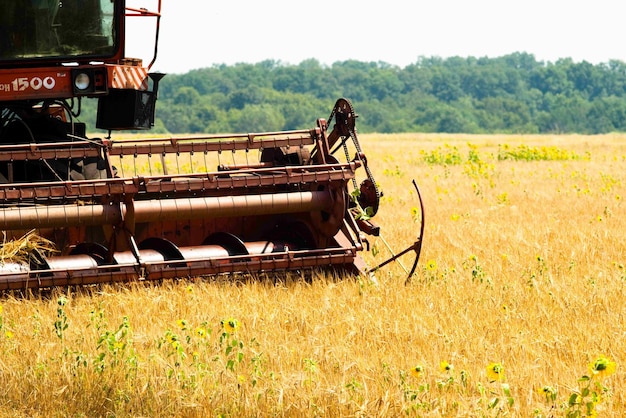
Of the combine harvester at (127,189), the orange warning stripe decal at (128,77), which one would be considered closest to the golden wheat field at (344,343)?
the combine harvester at (127,189)

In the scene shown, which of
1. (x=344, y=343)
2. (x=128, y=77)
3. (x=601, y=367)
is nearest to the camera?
(x=601, y=367)

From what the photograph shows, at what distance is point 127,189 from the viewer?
Result: 21.3ft

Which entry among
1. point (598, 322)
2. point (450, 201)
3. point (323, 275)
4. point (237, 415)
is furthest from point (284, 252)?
point (450, 201)

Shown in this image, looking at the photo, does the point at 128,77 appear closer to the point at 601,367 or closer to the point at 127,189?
the point at 127,189

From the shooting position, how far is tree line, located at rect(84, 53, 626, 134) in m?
88.2

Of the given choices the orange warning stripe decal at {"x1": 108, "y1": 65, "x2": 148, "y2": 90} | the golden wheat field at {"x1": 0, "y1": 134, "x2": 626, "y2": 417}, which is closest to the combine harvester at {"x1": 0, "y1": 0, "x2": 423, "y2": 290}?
the orange warning stripe decal at {"x1": 108, "y1": 65, "x2": 148, "y2": 90}

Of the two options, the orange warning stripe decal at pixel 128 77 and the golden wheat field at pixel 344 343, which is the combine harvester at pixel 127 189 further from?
the golden wheat field at pixel 344 343

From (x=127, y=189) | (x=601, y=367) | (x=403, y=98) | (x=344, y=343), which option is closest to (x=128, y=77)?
(x=127, y=189)

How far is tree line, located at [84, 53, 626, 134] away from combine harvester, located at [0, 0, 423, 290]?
67.6 metres

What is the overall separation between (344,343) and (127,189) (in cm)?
196

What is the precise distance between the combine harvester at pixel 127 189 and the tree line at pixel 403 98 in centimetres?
6756

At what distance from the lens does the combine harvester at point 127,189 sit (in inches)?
253

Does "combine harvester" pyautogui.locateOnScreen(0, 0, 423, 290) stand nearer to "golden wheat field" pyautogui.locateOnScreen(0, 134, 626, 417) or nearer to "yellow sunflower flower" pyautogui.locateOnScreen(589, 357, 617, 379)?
"golden wheat field" pyautogui.locateOnScreen(0, 134, 626, 417)

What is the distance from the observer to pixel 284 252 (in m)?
6.80
